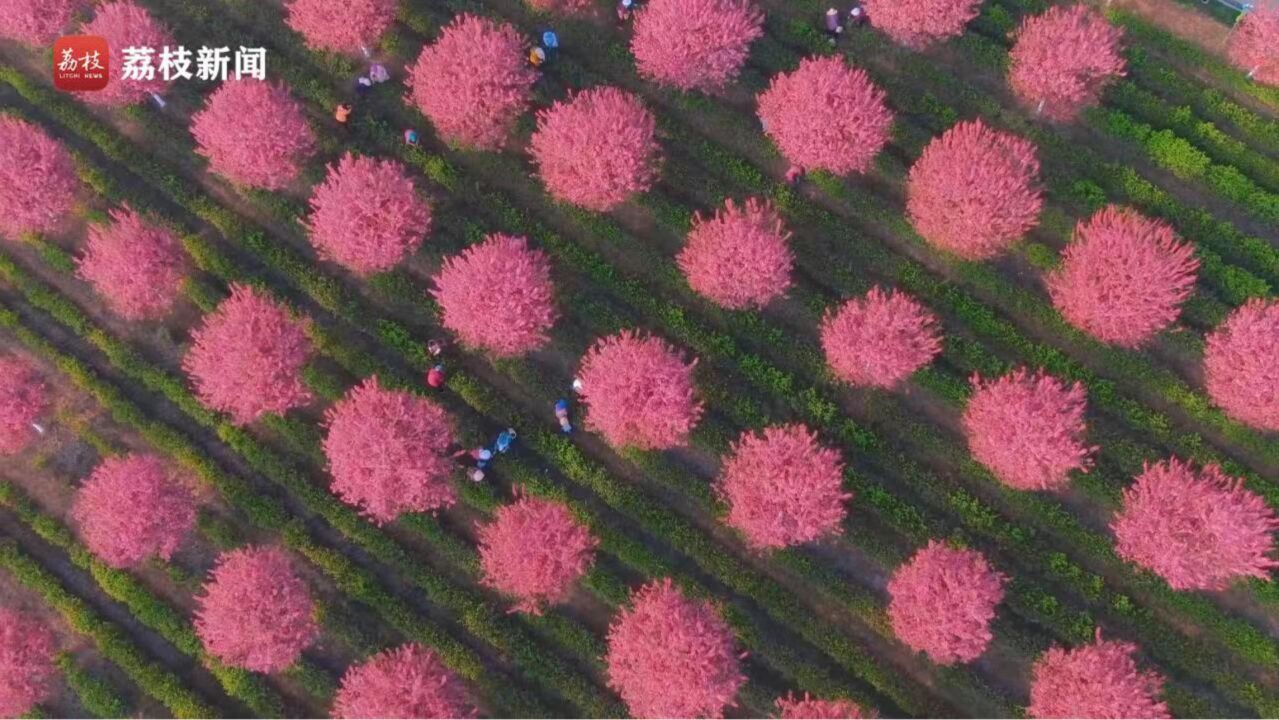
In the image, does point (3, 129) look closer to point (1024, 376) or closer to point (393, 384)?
point (393, 384)

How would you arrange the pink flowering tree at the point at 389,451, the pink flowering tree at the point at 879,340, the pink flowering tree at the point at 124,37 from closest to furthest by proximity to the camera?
the pink flowering tree at the point at 389,451
the pink flowering tree at the point at 879,340
the pink flowering tree at the point at 124,37

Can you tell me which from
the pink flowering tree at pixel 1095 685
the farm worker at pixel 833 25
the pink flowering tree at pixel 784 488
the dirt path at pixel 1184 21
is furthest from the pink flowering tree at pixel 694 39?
the pink flowering tree at pixel 1095 685

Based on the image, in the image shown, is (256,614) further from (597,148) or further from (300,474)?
(597,148)

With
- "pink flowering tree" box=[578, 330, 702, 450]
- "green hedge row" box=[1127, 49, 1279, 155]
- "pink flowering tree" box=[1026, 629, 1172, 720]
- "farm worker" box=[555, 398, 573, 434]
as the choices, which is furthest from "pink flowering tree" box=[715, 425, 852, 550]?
"green hedge row" box=[1127, 49, 1279, 155]

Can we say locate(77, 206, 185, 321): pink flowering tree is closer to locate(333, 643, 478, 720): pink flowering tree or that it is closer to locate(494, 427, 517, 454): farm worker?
locate(494, 427, 517, 454): farm worker

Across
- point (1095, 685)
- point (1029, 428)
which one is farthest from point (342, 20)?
point (1095, 685)

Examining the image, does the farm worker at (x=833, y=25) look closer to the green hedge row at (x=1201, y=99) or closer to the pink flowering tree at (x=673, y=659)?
the green hedge row at (x=1201, y=99)

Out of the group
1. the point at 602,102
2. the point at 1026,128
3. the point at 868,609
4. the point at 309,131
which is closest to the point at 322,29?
the point at 309,131
